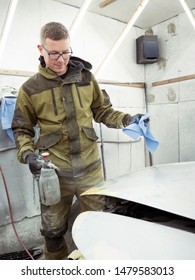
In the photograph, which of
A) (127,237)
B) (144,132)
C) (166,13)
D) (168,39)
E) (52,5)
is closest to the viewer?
(127,237)

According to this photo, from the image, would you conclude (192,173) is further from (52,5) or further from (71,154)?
(52,5)

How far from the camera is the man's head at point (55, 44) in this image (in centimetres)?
142

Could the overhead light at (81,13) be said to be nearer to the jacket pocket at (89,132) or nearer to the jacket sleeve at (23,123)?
the jacket sleeve at (23,123)

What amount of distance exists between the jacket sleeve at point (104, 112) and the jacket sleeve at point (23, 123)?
0.50 metres

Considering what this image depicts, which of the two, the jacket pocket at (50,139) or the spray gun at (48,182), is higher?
the jacket pocket at (50,139)

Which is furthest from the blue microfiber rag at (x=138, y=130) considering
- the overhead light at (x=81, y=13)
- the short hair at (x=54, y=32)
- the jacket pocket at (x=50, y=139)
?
the overhead light at (x=81, y=13)

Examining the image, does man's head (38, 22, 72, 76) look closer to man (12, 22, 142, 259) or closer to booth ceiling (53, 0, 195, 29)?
man (12, 22, 142, 259)

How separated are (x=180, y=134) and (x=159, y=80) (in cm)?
86

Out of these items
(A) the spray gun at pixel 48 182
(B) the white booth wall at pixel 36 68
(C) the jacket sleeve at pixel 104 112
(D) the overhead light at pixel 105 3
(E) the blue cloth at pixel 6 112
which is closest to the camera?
(A) the spray gun at pixel 48 182

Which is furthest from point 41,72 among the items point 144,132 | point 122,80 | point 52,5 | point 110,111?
point 122,80

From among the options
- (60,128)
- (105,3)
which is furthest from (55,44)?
(105,3)

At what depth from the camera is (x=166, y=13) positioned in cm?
296

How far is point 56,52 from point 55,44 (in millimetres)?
47

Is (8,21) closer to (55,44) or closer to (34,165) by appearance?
(55,44)
